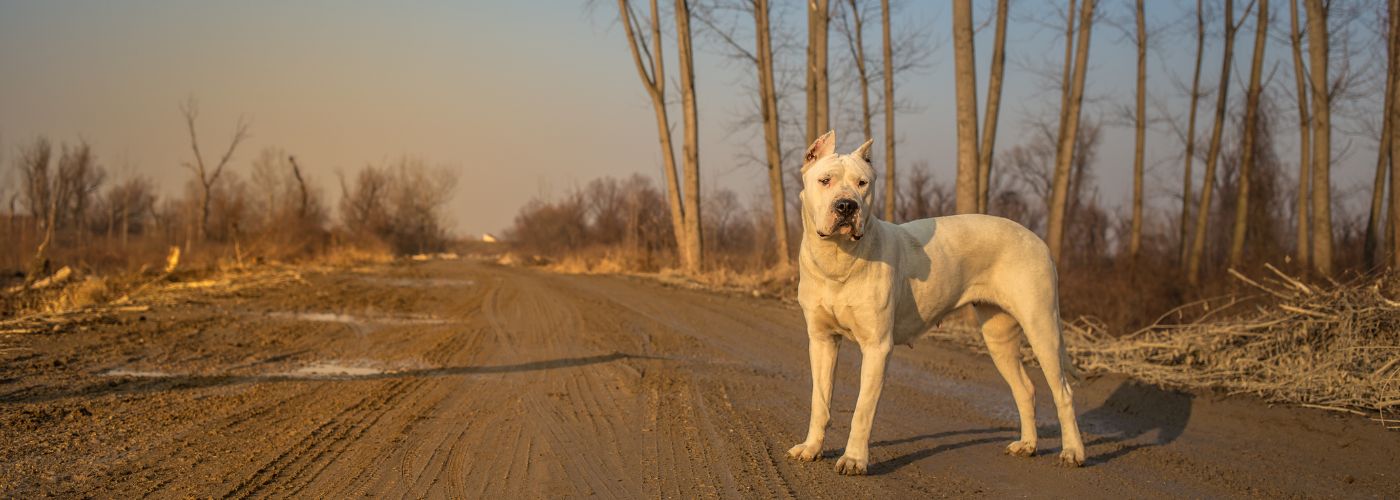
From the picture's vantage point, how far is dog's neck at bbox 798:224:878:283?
4.83 meters

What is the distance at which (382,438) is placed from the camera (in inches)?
218

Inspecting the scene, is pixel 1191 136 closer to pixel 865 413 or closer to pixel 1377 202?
pixel 1377 202

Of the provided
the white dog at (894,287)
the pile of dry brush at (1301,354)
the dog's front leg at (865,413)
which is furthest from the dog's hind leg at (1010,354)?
the pile of dry brush at (1301,354)

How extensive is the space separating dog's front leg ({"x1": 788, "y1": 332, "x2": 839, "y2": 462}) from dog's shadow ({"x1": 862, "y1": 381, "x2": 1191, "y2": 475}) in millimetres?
310

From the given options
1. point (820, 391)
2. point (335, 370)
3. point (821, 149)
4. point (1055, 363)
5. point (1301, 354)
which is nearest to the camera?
point (821, 149)

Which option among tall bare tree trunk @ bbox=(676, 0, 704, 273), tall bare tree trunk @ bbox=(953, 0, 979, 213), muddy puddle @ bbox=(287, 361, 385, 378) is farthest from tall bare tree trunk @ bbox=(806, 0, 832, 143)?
muddy puddle @ bbox=(287, 361, 385, 378)

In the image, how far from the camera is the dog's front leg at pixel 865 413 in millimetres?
4832

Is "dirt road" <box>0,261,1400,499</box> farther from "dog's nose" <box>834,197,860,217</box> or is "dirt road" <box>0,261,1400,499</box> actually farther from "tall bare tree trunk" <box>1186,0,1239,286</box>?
"tall bare tree trunk" <box>1186,0,1239,286</box>

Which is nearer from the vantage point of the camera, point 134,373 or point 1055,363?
point 1055,363

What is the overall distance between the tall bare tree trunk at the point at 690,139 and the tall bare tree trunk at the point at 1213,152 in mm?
13961

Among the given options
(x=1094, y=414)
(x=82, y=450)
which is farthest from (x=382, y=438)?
(x=1094, y=414)

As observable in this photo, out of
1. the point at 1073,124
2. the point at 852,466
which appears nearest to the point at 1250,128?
the point at 1073,124

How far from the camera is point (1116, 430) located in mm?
6672

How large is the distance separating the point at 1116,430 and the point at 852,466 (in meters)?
2.87
